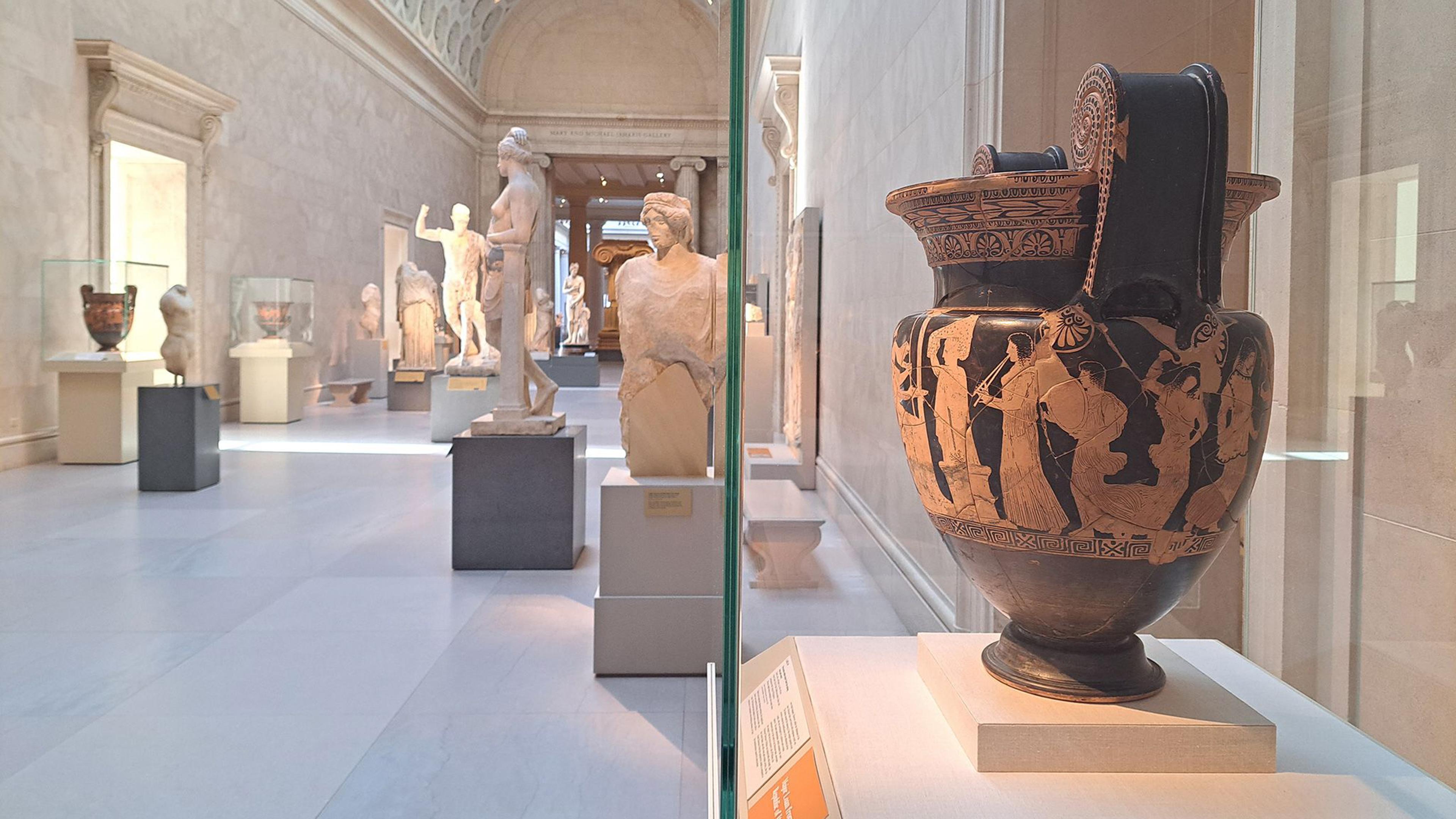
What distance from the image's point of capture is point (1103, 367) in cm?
85

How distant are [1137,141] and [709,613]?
303 centimetres

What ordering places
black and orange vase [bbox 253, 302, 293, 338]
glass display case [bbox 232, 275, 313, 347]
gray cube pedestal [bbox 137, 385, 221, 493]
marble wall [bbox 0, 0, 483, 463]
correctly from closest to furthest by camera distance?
gray cube pedestal [bbox 137, 385, 221, 493] < marble wall [bbox 0, 0, 483, 463] < glass display case [bbox 232, 275, 313, 347] < black and orange vase [bbox 253, 302, 293, 338]

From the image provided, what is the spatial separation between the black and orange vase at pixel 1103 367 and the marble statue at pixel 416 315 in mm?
14846

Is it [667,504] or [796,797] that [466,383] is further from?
[796,797]

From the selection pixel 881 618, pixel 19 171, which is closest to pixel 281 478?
pixel 19 171

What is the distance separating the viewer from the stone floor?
2584 millimetres

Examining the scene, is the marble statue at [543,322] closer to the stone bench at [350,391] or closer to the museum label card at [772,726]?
the stone bench at [350,391]

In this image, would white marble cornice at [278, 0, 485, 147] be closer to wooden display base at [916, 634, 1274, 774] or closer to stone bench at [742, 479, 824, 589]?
stone bench at [742, 479, 824, 589]

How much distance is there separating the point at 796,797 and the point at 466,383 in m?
9.27

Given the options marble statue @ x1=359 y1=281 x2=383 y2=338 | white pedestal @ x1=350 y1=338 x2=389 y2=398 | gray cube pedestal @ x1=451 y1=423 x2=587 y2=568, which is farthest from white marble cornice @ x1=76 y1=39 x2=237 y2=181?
gray cube pedestal @ x1=451 y1=423 x2=587 y2=568

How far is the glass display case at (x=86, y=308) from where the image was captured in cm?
862

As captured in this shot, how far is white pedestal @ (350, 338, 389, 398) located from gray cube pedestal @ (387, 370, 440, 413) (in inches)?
97.4

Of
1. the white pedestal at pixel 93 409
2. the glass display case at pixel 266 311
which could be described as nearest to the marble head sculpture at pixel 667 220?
the white pedestal at pixel 93 409

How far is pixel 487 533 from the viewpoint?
17.0 feet
